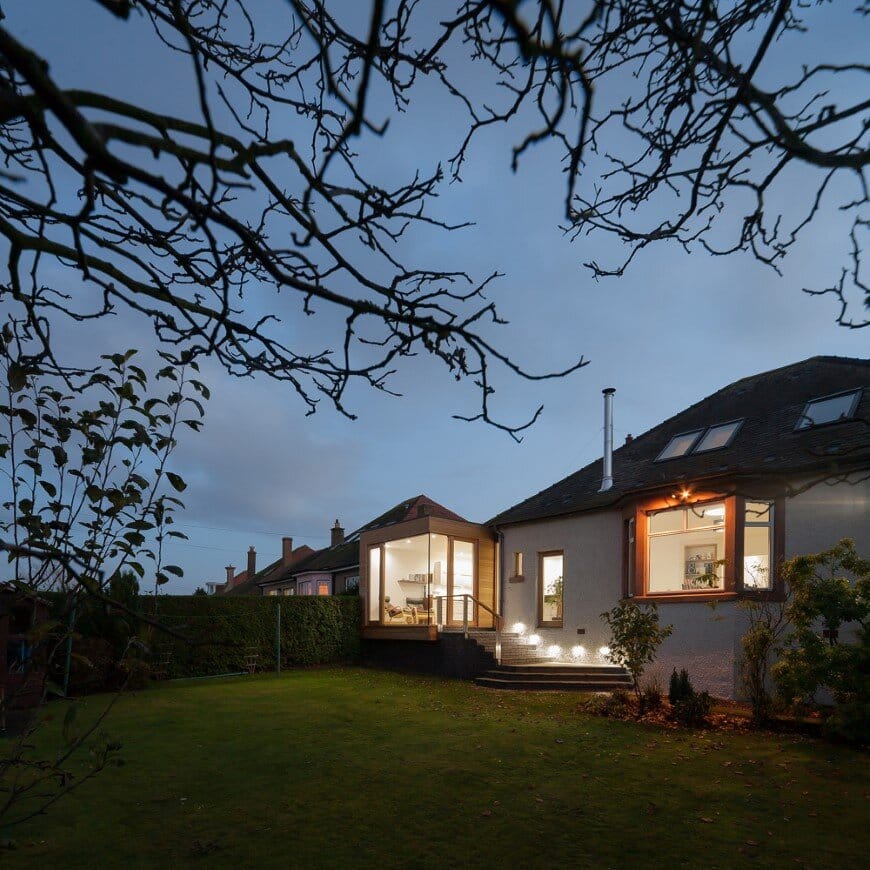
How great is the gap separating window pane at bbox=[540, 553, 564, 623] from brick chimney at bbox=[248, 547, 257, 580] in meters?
33.1

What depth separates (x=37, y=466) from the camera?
2.60 metres

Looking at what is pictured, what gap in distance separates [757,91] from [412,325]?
55.8 inches

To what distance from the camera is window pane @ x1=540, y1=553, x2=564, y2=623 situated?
54.2ft

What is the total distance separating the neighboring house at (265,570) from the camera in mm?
37781

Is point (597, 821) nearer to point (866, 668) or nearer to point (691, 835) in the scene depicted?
point (691, 835)

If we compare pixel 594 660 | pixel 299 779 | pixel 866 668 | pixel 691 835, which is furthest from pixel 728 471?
pixel 299 779

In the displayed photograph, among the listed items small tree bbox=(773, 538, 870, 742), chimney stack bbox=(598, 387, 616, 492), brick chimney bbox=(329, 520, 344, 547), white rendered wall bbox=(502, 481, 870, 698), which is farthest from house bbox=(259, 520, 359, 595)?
small tree bbox=(773, 538, 870, 742)

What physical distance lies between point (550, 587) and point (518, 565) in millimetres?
1222

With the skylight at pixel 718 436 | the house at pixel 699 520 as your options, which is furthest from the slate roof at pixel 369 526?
the skylight at pixel 718 436

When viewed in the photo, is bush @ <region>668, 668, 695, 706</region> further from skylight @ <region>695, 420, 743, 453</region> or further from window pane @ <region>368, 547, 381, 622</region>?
window pane @ <region>368, 547, 381, 622</region>

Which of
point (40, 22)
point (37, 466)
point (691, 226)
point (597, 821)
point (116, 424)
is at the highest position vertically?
point (40, 22)

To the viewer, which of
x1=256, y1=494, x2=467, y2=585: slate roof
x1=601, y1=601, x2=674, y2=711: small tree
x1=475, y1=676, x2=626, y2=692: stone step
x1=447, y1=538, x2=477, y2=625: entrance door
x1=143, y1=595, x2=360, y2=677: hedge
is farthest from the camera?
x1=256, y1=494, x2=467, y2=585: slate roof

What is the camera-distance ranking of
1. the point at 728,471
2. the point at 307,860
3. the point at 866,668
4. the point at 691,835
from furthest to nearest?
the point at 728,471 → the point at 866,668 → the point at 691,835 → the point at 307,860

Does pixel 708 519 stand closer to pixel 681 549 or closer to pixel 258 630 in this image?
pixel 681 549
